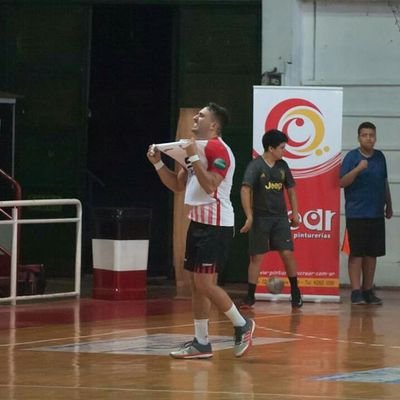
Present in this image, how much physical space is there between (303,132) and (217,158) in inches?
209

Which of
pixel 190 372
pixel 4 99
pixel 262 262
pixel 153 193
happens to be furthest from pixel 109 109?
pixel 190 372

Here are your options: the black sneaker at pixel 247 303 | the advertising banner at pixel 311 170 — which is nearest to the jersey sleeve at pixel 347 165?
the advertising banner at pixel 311 170

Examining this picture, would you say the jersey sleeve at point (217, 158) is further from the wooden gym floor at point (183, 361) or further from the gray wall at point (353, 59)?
the gray wall at point (353, 59)

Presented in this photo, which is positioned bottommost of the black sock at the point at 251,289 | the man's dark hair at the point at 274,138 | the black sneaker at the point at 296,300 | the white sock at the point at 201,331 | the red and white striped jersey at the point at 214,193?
the white sock at the point at 201,331

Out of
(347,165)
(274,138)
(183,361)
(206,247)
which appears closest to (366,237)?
(347,165)

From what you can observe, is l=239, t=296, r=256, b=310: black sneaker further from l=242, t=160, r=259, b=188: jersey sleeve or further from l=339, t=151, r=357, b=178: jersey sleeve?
l=339, t=151, r=357, b=178: jersey sleeve

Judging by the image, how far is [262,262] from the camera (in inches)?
651

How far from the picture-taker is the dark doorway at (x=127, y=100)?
72.3ft

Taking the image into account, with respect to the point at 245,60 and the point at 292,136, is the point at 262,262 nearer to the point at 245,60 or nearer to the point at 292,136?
the point at 292,136

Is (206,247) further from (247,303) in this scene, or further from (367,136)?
(367,136)

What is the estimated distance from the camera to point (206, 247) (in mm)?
11484

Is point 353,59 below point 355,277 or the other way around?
the other way around

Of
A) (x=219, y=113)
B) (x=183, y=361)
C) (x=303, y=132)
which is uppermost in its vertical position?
(x=303, y=132)

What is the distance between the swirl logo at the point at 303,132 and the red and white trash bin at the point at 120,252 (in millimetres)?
1964
